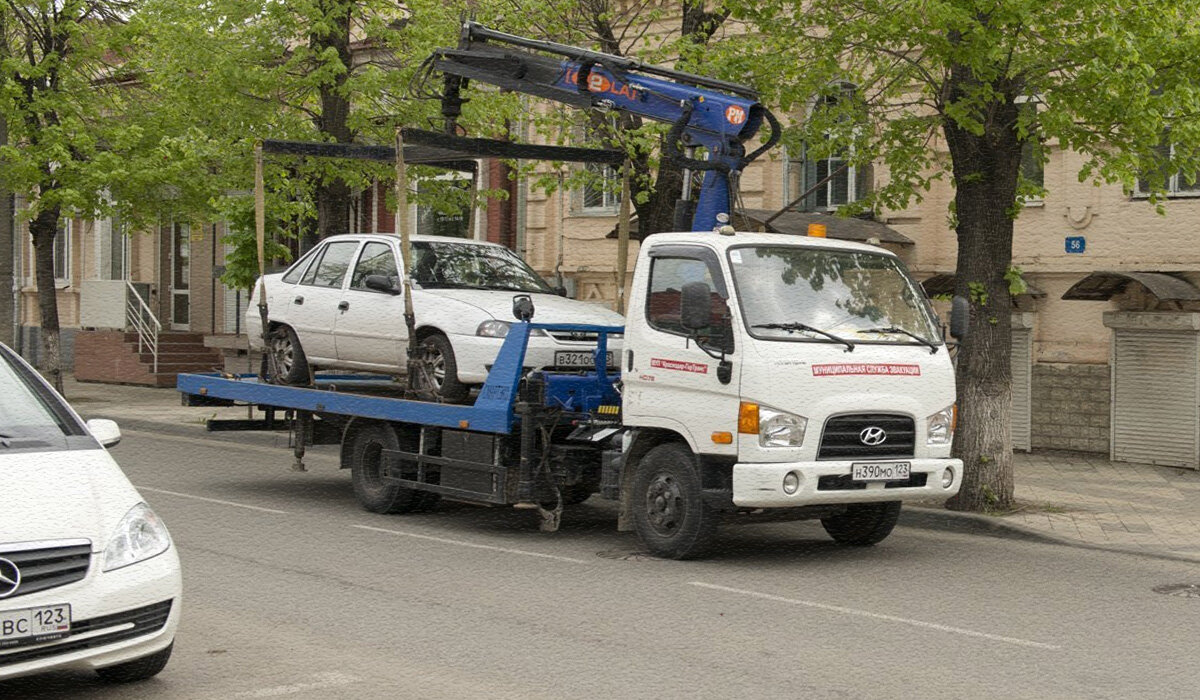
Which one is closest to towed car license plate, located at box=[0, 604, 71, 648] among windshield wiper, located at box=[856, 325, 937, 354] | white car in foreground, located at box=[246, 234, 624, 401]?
white car in foreground, located at box=[246, 234, 624, 401]

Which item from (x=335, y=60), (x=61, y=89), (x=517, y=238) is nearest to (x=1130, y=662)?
(x=335, y=60)

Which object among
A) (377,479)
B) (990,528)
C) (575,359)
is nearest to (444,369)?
(575,359)

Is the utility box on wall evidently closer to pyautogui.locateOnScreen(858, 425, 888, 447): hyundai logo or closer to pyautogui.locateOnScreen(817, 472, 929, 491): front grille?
pyautogui.locateOnScreen(817, 472, 929, 491): front grille

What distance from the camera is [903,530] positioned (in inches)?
510

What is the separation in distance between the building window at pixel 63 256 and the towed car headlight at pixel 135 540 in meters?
32.5

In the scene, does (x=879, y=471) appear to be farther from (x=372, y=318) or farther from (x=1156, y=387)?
(x=1156, y=387)

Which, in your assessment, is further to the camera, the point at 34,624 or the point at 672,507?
the point at 672,507

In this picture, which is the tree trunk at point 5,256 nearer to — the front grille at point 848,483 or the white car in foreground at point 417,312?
the white car in foreground at point 417,312

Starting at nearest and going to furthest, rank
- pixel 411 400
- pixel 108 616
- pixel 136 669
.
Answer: pixel 108 616 < pixel 136 669 < pixel 411 400

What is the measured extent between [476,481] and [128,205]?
14.9 metres

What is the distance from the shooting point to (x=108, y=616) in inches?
249

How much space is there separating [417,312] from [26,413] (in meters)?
5.78

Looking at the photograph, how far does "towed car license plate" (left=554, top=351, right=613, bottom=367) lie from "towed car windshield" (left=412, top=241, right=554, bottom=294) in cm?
165

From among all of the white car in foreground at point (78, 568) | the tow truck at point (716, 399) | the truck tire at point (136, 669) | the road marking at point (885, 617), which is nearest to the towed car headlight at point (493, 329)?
the tow truck at point (716, 399)
